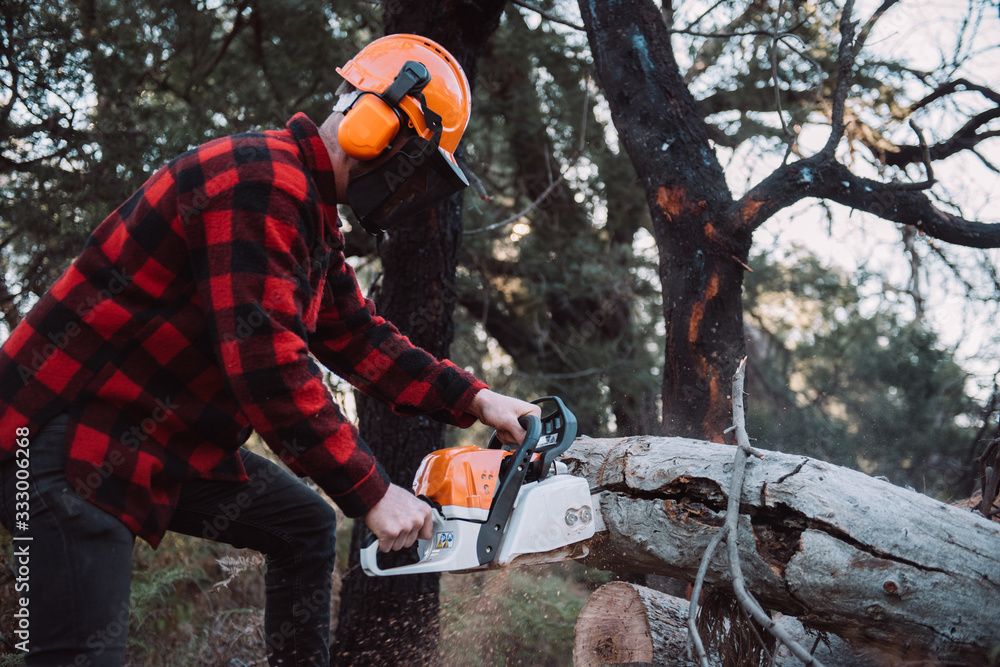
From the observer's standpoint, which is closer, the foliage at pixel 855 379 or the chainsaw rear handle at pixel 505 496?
the chainsaw rear handle at pixel 505 496

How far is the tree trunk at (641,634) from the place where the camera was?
251cm

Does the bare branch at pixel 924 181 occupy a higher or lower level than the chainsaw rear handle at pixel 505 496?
higher

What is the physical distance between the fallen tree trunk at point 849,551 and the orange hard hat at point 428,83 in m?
1.40

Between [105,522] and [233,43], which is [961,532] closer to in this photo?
[105,522]

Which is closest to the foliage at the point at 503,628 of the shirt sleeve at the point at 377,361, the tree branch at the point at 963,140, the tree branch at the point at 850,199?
the shirt sleeve at the point at 377,361

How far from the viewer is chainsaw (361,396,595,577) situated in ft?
5.92

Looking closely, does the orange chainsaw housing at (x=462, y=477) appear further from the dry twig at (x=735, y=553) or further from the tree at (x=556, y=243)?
the tree at (x=556, y=243)

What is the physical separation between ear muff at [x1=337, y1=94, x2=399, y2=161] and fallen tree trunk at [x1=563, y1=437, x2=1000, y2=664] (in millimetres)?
1388

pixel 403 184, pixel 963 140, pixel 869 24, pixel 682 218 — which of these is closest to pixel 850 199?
pixel 682 218

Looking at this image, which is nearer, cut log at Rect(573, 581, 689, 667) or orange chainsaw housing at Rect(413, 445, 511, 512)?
orange chainsaw housing at Rect(413, 445, 511, 512)

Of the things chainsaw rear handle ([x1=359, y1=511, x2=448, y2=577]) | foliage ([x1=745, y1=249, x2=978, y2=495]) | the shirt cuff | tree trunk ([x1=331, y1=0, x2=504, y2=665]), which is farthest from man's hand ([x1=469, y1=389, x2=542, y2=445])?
foliage ([x1=745, y1=249, x2=978, y2=495])

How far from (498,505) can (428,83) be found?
1214 millimetres

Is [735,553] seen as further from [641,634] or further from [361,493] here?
[361,493]

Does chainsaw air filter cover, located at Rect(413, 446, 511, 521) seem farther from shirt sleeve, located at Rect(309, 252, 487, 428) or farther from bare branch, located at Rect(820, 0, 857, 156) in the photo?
bare branch, located at Rect(820, 0, 857, 156)
